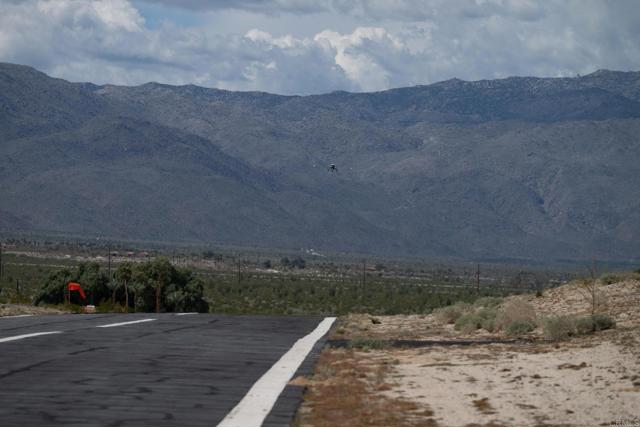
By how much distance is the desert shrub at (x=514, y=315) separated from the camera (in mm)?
24875

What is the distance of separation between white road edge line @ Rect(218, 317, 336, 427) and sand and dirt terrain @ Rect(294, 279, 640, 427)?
0.32 meters

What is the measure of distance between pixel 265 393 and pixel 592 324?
1022cm

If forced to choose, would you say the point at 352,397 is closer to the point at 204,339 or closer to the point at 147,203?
the point at 204,339

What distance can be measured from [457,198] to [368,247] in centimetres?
2579

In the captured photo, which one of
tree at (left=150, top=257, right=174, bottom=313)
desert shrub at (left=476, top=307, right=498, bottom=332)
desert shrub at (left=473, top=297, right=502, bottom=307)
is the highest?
tree at (left=150, top=257, right=174, bottom=313)

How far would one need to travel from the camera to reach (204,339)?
1998 centimetres

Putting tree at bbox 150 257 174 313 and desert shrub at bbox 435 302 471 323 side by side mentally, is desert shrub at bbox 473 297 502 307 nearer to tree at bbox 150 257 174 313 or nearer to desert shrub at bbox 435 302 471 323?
desert shrub at bbox 435 302 471 323

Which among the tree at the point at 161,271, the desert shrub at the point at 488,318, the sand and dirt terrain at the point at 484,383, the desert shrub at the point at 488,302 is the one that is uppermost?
the tree at the point at 161,271

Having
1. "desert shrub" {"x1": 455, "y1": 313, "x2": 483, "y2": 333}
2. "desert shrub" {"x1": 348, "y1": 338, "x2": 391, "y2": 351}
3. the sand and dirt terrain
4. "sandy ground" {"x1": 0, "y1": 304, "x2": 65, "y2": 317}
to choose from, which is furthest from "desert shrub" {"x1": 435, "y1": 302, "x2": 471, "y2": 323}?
"sandy ground" {"x1": 0, "y1": 304, "x2": 65, "y2": 317}

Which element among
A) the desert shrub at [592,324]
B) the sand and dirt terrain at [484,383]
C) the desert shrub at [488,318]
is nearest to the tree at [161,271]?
the desert shrub at [488,318]

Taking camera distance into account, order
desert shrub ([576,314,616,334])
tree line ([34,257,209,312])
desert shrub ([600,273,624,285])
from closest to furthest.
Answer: desert shrub ([576,314,616,334]), desert shrub ([600,273,624,285]), tree line ([34,257,209,312])

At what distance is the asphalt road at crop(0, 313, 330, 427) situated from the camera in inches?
430

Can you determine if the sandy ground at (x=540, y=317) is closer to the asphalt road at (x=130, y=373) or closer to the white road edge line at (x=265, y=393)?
the asphalt road at (x=130, y=373)

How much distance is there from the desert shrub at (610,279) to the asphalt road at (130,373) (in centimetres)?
1048
